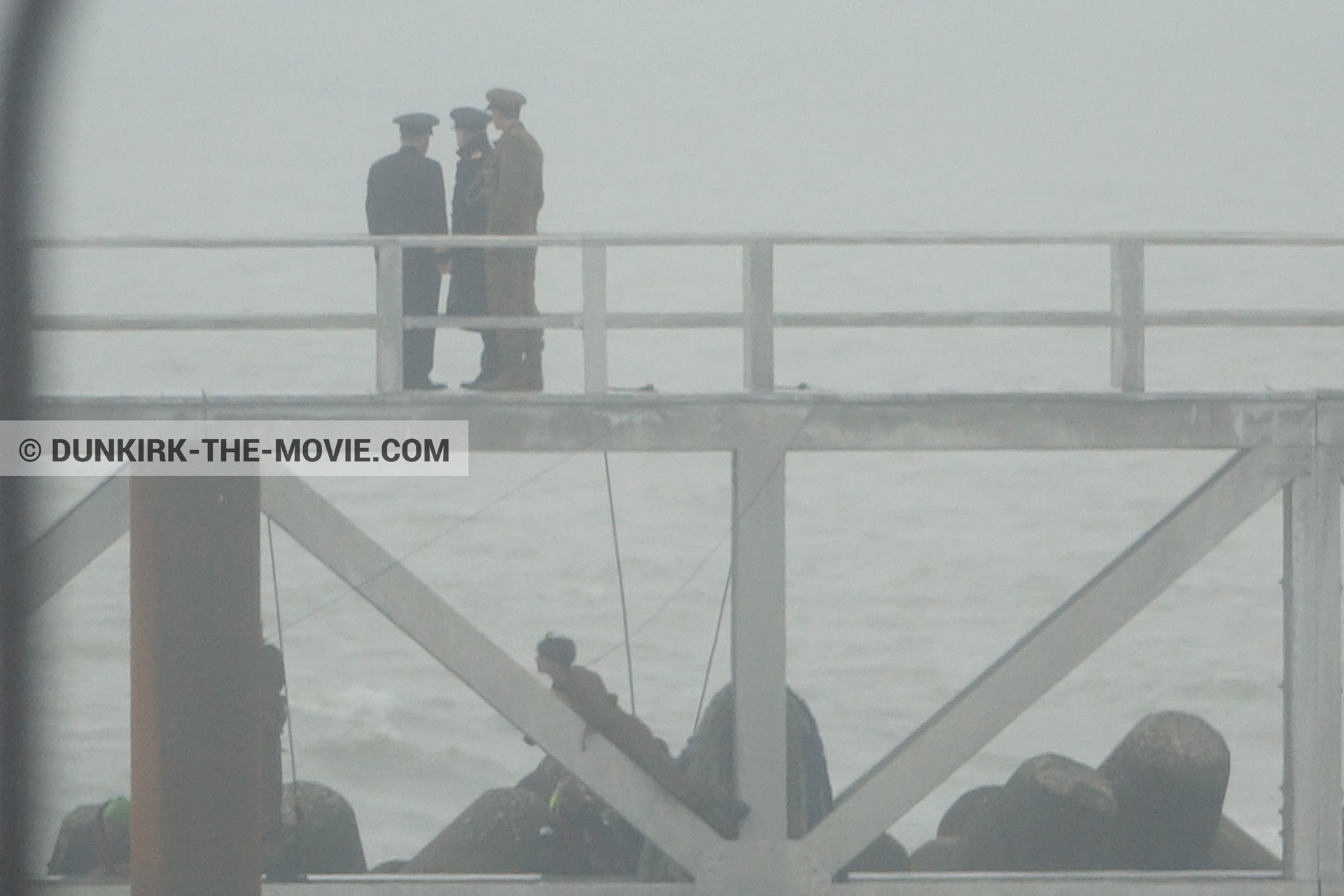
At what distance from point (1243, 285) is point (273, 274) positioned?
2527 centimetres

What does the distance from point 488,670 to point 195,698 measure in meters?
3.47

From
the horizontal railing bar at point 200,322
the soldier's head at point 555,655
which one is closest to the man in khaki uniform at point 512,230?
the horizontal railing bar at point 200,322

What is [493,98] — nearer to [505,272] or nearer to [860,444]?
[505,272]

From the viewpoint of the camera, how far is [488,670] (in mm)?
9562

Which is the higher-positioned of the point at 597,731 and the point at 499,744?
the point at 597,731

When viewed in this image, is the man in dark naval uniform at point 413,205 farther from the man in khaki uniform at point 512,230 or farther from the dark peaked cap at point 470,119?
the man in khaki uniform at point 512,230

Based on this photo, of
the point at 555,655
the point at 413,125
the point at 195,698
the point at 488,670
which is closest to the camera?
the point at 195,698

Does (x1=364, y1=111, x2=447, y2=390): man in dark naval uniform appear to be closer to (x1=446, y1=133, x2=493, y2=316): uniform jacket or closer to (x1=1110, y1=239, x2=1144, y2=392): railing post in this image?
(x1=446, y1=133, x2=493, y2=316): uniform jacket

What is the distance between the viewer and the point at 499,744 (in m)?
27.2

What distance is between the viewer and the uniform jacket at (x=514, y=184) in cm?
1004

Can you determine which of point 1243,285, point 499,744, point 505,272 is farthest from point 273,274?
point 505,272

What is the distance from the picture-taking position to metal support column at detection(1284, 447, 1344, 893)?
31.6ft

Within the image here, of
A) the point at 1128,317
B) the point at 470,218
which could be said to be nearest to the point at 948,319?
the point at 1128,317

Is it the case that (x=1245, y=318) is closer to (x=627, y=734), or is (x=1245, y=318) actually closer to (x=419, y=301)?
(x=627, y=734)
